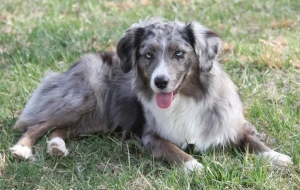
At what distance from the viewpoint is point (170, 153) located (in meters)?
4.54

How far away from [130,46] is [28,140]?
4.53 ft

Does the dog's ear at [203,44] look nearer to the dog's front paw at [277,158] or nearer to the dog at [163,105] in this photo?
the dog at [163,105]

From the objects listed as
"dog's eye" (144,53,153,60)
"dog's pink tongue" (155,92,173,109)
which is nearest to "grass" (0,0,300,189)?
"dog's pink tongue" (155,92,173,109)

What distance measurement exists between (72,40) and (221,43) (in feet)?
10.8

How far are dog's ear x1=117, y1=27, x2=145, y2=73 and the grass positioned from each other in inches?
32.2

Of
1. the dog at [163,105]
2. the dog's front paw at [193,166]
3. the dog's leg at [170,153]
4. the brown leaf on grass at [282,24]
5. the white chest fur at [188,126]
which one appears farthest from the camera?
the brown leaf on grass at [282,24]

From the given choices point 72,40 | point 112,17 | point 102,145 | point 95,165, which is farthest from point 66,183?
point 112,17

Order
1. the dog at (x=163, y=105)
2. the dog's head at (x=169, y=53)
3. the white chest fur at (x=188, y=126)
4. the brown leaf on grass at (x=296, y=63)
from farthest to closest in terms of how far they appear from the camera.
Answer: the brown leaf on grass at (x=296, y=63) → the white chest fur at (x=188, y=126) → the dog at (x=163, y=105) → the dog's head at (x=169, y=53)

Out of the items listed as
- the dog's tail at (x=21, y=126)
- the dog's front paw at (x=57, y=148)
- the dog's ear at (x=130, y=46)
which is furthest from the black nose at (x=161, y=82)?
the dog's tail at (x=21, y=126)

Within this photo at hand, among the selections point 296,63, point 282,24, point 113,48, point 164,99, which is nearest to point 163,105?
point 164,99

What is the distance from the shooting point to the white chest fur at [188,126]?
475 cm

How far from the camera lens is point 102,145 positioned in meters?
5.06

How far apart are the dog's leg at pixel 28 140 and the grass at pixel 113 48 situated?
79 millimetres

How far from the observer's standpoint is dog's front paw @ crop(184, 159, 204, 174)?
4.20 metres
